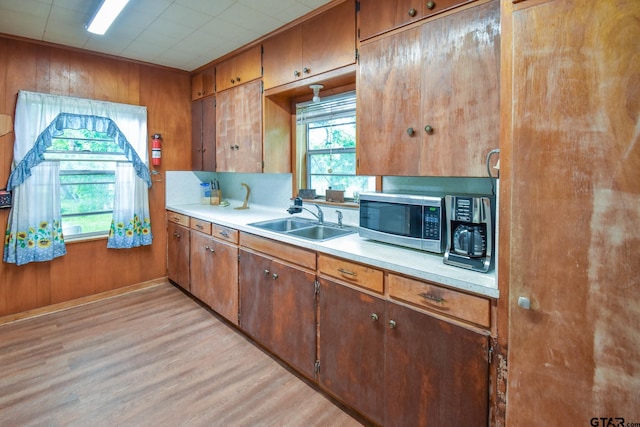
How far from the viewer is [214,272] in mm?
2934

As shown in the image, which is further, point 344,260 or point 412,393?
point 344,260

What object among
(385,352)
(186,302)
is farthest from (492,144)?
(186,302)

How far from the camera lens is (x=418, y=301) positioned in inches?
57.4

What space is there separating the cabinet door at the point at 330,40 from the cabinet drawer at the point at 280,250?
124 cm

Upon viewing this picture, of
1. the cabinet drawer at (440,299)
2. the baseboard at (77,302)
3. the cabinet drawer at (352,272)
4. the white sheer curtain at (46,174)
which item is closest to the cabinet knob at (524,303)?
the cabinet drawer at (440,299)

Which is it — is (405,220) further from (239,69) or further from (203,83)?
(203,83)

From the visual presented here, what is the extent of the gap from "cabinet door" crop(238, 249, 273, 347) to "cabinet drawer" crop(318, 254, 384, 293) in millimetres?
557

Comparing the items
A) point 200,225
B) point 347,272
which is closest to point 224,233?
point 200,225

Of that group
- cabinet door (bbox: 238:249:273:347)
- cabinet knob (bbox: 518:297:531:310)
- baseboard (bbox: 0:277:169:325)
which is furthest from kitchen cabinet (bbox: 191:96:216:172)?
cabinet knob (bbox: 518:297:531:310)

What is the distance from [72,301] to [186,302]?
110cm

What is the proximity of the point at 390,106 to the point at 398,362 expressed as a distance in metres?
1.35

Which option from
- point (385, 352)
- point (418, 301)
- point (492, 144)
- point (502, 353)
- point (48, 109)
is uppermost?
point (48, 109)

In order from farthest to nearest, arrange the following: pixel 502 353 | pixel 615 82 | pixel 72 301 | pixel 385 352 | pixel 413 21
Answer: pixel 72 301 < pixel 413 21 < pixel 385 352 < pixel 502 353 < pixel 615 82

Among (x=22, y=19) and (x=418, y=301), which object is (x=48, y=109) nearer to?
(x=22, y=19)
